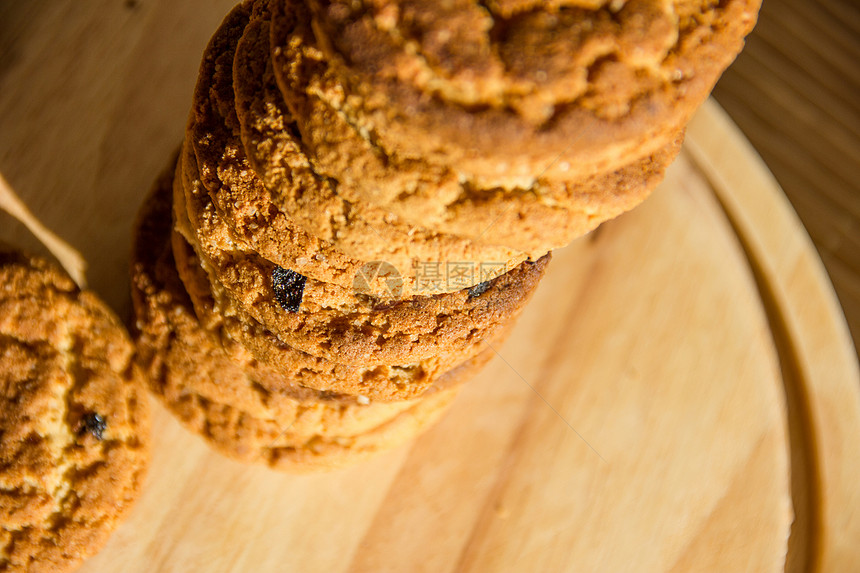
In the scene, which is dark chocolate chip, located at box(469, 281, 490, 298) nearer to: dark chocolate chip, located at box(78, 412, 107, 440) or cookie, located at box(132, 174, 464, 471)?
cookie, located at box(132, 174, 464, 471)

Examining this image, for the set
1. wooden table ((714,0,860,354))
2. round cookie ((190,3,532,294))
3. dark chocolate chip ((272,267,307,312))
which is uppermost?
round cookie ((190,3,532,294))

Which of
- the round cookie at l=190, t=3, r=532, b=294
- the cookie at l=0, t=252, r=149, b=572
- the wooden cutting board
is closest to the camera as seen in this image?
the round cookie at l=190, t=3, r=532, b=294

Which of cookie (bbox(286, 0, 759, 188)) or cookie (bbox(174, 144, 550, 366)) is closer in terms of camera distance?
cookie (bbox(286, 0, 759, 188))

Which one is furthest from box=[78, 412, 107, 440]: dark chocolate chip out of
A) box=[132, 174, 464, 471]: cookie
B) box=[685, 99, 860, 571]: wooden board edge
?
box=[685, 99, 860, 571]: wooden board edge

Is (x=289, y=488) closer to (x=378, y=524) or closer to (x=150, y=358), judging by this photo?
(x=378, y=524)

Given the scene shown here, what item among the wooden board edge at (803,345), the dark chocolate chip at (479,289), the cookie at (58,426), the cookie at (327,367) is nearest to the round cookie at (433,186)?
the dark chocolate chip at (479,289)

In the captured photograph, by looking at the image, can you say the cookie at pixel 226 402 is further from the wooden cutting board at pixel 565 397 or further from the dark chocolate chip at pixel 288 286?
the dark chocolate chip at pixel 288 286

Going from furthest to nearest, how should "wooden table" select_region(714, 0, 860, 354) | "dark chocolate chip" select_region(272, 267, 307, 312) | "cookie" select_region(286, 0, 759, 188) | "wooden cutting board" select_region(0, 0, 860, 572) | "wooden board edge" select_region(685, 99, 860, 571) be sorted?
"wooden table" select_region(714, 0, 860, 354) → "wooden board edge" select_region(685, 99, 860, 571) → "wooden cutting board" select_region(0, 0, 860, 572) → "dark chocolate chip" select_region(272, 267, 307, 312) → "cookie" select_region(286, 0, 759, 188)
